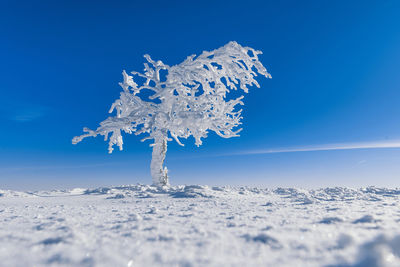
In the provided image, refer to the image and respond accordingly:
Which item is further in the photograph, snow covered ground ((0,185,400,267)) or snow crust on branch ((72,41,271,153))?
snow crust on branch ((72,41,271,153))

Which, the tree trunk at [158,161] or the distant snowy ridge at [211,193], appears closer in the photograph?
the distant snowy ridge at [211,193]

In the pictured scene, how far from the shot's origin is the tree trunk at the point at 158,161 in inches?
427

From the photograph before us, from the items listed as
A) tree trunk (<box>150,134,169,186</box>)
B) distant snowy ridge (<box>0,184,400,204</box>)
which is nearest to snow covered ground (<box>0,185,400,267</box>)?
distant snowy ridge (<box>0,184,400,204</box>)

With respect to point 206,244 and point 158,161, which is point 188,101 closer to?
point 158,161

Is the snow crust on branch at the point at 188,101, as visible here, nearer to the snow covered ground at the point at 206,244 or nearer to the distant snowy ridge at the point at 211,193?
the distant snowy ridge at the point at 211,193

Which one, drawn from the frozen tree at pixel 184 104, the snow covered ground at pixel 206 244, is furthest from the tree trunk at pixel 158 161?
the snow covered ground at pixel 206 244

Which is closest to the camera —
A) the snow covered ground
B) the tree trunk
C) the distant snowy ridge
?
the snow covered ground

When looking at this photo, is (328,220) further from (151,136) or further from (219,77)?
(219,77)

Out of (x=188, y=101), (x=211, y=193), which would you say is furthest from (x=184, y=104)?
(x=211, y=193)

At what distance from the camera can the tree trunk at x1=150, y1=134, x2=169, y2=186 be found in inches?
427

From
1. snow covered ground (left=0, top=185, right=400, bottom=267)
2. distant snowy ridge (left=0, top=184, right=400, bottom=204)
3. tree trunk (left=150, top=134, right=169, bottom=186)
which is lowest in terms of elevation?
snow covered ground (left=0, top=185, right=400, bottom=267)

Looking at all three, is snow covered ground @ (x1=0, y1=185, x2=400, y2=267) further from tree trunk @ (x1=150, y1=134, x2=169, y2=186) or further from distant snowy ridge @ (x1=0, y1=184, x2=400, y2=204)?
tree trunk @ (x1=150, y1=134, x2=169, y2=186)

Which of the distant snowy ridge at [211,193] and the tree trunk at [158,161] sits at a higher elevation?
the tree trunk at [158,161]

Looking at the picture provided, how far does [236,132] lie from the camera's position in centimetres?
1138
